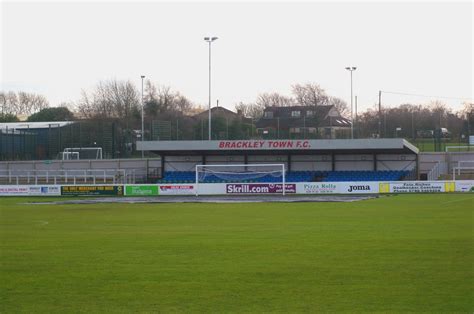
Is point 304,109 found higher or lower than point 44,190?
higher

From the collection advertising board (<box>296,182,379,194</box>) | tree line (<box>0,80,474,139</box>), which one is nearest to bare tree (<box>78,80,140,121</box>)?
tree line (<box>0,80,474,139</box>)

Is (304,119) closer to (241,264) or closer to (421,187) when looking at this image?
(421,187)

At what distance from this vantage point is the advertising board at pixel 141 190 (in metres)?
58.8

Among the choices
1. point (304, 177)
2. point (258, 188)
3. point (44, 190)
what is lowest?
point (44, 190)

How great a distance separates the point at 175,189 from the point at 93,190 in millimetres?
7041

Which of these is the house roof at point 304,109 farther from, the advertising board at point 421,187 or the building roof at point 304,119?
the advertising board at point 421,187

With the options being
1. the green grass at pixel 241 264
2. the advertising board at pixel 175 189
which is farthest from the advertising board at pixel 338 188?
the green grass at pixel 241 264

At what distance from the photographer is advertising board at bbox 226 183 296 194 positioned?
5744cm

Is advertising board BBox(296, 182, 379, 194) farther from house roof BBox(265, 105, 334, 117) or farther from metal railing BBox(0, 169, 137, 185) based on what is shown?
house roof BBox(265, 105, 334, 117)

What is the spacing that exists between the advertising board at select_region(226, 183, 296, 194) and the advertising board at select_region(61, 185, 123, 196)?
9.37 meters

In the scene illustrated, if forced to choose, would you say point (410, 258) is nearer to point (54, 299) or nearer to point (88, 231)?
point (54, 299)

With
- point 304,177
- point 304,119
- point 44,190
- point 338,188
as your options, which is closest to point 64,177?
point 44,190

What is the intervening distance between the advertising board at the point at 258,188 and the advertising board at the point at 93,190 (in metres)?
9.37

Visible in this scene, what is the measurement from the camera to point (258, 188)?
2287 inches
